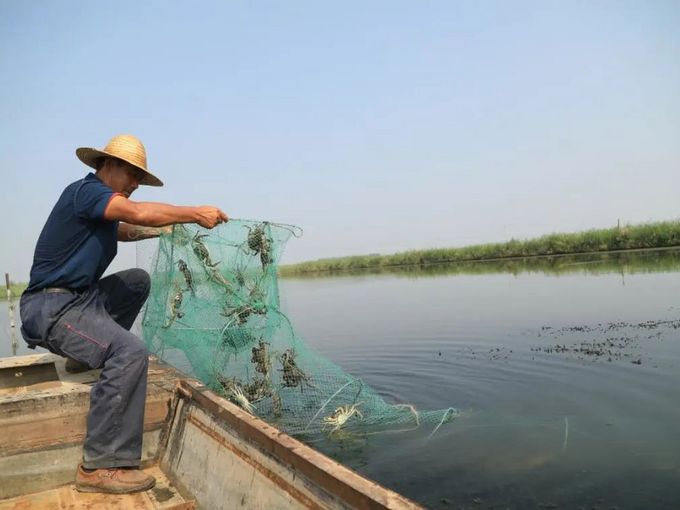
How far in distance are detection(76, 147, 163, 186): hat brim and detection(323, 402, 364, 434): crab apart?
2673 millimetres

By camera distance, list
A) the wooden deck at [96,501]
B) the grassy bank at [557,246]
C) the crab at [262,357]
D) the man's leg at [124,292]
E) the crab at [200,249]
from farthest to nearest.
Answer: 1. the grassy bank at [557,246]
2. the crab at [262,357]
3. the crab at [200,249]
4. the man's leg at [124,292]
5. the wooden deck at [96,501]

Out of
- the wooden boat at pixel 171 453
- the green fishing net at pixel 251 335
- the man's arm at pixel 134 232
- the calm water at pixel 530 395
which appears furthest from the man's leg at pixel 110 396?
the calm water at pixel 530 395

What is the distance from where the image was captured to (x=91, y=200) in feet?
10.2

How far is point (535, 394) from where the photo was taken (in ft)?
21.0

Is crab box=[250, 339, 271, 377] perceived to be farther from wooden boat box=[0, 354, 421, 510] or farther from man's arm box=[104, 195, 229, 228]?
man's arm box=[104, 195, 229, 228]

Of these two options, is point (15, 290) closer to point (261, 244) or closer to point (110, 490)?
point (261, 244)

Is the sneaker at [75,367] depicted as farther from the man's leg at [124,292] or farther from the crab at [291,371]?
the crab at [291,371]

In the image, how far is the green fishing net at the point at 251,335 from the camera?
5195 millimetres

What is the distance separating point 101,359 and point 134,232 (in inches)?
59.6

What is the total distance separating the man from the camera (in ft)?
10.2

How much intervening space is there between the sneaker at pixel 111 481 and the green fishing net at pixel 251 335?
1.97 metres

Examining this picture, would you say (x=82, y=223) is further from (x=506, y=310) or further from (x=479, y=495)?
(x=506, y=310)

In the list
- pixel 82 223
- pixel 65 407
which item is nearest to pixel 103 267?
pixel 82 223

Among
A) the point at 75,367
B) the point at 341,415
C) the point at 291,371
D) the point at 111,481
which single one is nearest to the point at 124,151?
the point at 75,367
